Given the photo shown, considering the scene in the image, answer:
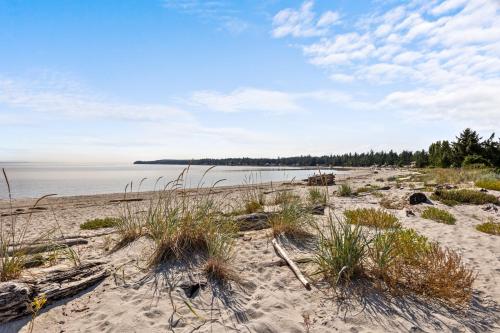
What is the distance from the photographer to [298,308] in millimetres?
4465

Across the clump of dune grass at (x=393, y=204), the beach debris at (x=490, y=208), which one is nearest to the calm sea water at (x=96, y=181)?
the clump of dune grass at (x=393, y=204)

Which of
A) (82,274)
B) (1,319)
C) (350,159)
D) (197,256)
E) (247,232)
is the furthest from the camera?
(350,159)

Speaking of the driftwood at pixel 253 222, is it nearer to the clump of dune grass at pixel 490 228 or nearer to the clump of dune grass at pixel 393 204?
the clump of dune grass at pixel 490 228

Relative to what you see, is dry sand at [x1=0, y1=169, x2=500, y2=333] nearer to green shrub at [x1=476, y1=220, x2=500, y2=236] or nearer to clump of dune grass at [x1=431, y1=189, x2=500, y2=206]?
green shrub at [x1=476, y1=220, x2=500, y2=236]

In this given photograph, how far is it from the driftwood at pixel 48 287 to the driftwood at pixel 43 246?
75cm

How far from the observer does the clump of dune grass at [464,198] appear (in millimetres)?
13781

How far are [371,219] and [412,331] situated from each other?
17.1ft

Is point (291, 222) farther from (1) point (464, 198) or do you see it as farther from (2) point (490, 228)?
(1) point (464, 198)

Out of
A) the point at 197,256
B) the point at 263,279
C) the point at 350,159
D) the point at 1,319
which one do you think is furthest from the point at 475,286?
the point at 350,159

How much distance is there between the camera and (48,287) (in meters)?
4.44

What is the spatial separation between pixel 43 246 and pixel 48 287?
1.66 metres

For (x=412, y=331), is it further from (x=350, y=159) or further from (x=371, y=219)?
(x=350, y=159)

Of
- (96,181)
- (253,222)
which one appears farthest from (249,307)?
(96,181)

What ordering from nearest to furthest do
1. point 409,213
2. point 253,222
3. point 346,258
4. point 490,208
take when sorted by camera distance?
point 346,258 < point 253,222 < point 409,213 < point 490,208
